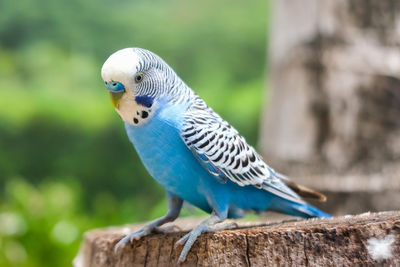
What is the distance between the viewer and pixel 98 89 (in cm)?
866

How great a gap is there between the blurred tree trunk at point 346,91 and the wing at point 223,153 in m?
1.84

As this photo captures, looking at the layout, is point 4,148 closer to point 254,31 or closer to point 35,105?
point 35,105

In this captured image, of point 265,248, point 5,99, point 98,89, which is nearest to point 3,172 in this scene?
point 5,99

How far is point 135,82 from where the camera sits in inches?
91.8

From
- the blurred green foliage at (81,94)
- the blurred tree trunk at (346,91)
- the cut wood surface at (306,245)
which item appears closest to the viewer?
the cut wood surface at (306,245)

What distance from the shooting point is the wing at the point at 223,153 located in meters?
2.43

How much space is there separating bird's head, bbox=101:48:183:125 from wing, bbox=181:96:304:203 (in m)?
0.21

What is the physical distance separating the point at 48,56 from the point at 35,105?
104 cm

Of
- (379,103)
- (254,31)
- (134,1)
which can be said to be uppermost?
(254,31)

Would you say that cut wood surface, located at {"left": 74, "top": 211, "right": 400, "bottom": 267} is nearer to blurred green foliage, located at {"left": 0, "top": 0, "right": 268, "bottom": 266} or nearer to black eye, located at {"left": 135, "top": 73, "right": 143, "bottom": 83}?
black eye, located at {"left": 135, "top": 73, "right": 143, "bottom": 83}

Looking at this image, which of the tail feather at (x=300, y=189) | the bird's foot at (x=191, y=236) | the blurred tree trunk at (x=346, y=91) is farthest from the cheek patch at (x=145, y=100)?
the blurred tree trunk at (x=346, y=91)

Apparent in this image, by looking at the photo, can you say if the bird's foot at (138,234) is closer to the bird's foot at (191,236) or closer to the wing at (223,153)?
the bird's foot at (191,236)

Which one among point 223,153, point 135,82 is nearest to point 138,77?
point 135,82

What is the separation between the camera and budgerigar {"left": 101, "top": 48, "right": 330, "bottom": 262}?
232 cm
